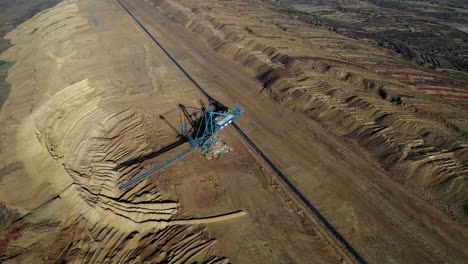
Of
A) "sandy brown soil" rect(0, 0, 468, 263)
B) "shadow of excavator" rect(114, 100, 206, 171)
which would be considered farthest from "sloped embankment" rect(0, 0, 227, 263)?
"shadow of excavator" rect(114, 100, 206, 171)

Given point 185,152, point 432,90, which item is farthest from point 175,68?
point 432,90

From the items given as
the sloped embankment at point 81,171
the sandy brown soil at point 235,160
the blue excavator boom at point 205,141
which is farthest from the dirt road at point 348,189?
the sloped embankment at point 81,171

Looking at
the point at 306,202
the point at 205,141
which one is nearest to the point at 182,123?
the point at 205,141

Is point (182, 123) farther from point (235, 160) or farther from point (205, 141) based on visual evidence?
point (235, 160)

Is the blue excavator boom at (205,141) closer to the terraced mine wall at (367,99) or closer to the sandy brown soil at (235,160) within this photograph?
the sandy brown soil at (235,160)

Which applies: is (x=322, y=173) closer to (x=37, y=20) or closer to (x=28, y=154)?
(x=28, y=154)

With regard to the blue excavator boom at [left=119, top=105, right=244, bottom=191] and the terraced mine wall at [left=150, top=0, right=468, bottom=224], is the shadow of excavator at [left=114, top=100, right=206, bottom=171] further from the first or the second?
the terraced mine wall at [left=150, top=0, right=468, bottom=224]
